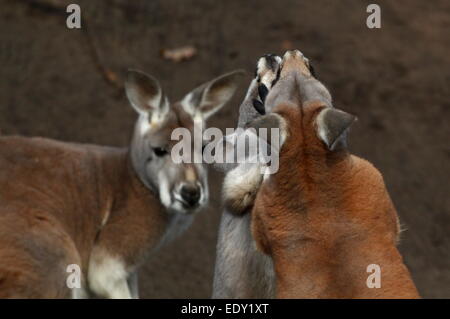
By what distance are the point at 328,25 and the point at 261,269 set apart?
6219 mm

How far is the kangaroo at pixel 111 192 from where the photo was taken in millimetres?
5875

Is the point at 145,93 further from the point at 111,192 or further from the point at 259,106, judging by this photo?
the point at 259,106

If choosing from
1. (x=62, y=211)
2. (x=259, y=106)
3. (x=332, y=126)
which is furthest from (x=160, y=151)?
(x=332, y=126)

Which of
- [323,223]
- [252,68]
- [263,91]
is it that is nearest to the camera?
[323,223]

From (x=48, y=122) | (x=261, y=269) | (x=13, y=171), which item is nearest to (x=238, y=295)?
(x=261, y=269)

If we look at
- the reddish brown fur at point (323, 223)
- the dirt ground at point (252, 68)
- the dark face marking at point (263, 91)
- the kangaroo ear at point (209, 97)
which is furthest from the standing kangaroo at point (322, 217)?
the dirt ground at point (252, 68)

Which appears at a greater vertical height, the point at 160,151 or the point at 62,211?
the point at 160,151

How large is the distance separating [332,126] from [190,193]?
2410 millimetres

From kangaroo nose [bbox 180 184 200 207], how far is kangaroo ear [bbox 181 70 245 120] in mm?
535

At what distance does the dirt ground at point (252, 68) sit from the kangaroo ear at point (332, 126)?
5033 mm

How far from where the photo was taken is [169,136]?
622 centimetres

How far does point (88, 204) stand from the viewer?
636 cm

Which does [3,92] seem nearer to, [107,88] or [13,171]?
[107,88]

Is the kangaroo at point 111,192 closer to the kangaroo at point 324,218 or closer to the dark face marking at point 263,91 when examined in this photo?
the dark face marking at point 263,91
